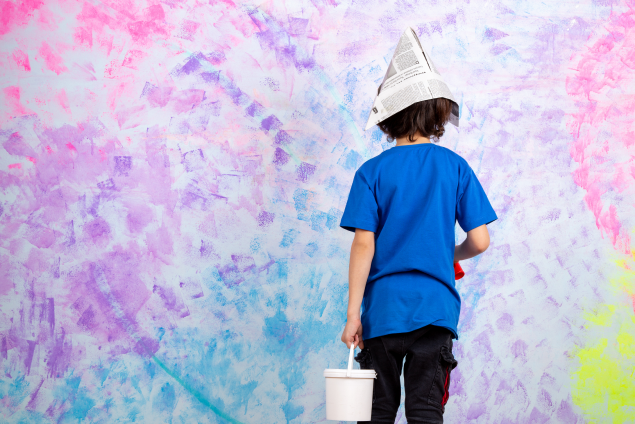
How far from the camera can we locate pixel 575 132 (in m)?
1.61

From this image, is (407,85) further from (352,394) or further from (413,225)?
(352,394)

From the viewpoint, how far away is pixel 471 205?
3.35 feet

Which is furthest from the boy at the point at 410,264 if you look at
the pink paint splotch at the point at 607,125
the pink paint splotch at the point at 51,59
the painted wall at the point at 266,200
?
the pink paint splotch at the point at 51,59

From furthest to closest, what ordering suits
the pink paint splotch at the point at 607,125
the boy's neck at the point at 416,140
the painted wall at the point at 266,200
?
the pink paint splotch at the point at 607,125
the painted wall at the point at 266,200
the boy's neck at the point at 416,140

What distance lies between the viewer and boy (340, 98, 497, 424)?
958 mm

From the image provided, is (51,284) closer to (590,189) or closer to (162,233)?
(162,233)

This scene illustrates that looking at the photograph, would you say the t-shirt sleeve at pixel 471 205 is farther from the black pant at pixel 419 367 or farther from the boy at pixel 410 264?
the black pant at pixel 419 367

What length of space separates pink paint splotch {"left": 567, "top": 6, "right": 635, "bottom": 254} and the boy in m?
0.76

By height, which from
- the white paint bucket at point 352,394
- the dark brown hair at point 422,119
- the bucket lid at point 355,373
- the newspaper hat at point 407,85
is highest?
the newspaper hat at point 407,85

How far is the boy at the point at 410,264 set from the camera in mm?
958

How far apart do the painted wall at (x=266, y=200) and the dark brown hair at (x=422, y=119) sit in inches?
18.3

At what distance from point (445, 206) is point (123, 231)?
0.86 m

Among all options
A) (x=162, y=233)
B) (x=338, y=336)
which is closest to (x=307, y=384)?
(x=338, y=336)

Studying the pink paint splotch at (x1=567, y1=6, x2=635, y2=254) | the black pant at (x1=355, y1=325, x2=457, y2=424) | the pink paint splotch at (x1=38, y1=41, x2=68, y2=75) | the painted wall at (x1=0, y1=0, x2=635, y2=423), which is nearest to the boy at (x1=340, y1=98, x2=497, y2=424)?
the black pant at (x1=355, y1=325, x2=457, y2=424)
